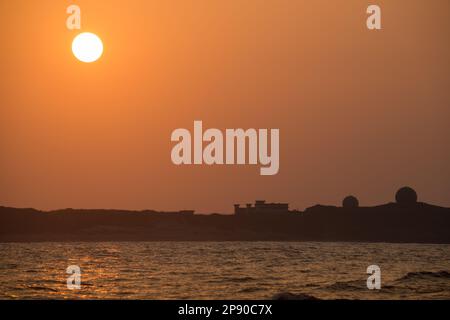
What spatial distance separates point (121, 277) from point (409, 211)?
142 m

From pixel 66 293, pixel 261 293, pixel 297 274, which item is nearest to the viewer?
pixel 66 293

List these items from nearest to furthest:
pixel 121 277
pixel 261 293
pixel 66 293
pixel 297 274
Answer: pixel 66 293, pixel 261 293, pixel 121 277, pixel 297 274

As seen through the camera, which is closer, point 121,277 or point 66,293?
point 66,293

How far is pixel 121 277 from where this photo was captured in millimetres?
58188
